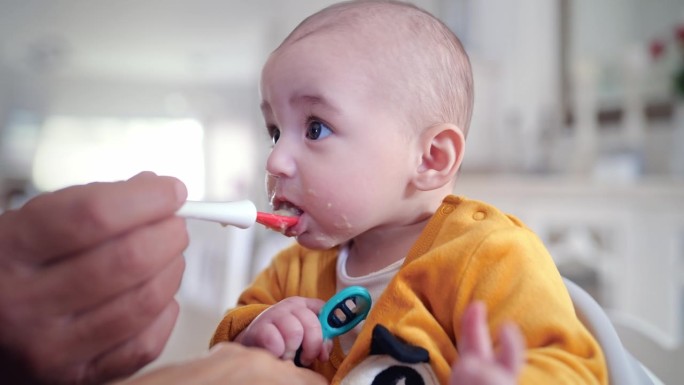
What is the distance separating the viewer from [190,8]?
5762 mm

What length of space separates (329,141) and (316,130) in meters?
0.02

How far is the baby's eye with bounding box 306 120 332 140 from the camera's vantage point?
2.16 feet

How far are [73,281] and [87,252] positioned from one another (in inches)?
0.8

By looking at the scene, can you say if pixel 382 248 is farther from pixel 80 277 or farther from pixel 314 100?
pixel 80 277

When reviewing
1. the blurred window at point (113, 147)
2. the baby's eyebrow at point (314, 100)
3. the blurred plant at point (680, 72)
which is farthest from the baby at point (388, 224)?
the blurred window at point (113, 147)

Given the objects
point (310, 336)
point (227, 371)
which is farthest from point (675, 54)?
point (227, 371)

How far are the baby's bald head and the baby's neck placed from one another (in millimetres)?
138

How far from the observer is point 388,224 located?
→ 729 mm

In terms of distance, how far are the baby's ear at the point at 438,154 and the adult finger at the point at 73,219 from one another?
381 millimetres

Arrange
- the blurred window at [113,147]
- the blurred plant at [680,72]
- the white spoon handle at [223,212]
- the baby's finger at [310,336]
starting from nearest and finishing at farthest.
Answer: the white spoon handle at [223,212], the baby's finger at [310,336], the blurred plant at [680,72], the blurred window at [113,147]

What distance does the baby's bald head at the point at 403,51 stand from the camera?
2.20 ft

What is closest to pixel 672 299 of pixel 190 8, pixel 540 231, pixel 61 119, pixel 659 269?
pixel 659 269

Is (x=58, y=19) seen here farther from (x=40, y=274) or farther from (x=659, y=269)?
(x=40, y=274)

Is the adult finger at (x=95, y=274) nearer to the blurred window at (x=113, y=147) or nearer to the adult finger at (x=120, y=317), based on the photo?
the adult finger at (x=120, y=317)
